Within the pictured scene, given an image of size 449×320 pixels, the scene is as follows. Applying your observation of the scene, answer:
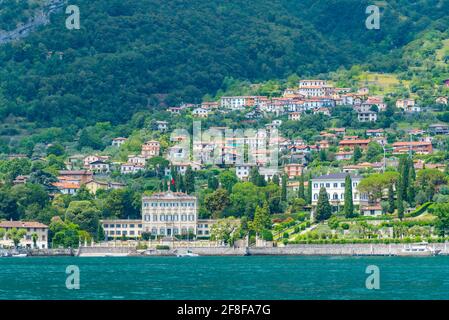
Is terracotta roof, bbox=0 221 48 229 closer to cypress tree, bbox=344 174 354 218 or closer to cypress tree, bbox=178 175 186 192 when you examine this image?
cypress tree, bbox=178 175 186 192

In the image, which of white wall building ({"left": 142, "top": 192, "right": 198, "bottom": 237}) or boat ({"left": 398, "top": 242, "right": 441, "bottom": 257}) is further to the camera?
white wall building ({"left": 142, "top": 192, "right": 198, "bottom": 237})

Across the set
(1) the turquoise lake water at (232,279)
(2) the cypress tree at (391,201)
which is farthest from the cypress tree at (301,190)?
→ (1) the turquoise lake water at (232,279)

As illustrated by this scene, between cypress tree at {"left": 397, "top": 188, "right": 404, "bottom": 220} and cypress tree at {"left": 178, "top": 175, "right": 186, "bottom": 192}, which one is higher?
cypress tree at {"left": 178, "top": 175, "right": 186, "bottom": 192}

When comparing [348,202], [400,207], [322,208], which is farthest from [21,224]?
[400,207]

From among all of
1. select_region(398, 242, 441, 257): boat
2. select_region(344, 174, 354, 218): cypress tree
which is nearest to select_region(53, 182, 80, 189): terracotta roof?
select_region(344, 174, 354, 218): cypress tree

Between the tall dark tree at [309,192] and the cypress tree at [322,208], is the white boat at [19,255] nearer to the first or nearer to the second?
the cypress tree at [322,208]

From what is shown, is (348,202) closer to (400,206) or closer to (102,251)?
(400,206)
